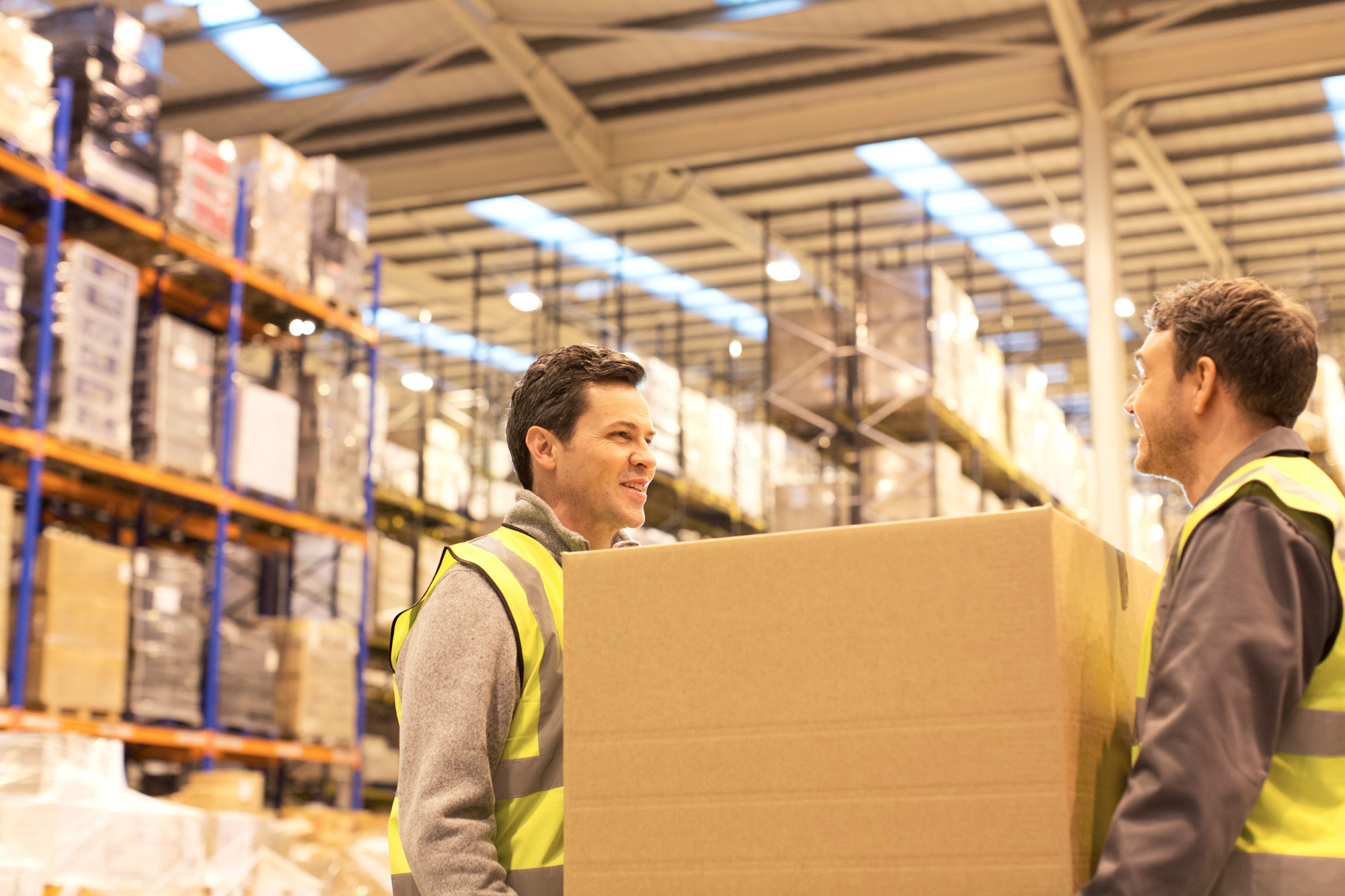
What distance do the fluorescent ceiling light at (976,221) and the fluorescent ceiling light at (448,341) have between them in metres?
6.44

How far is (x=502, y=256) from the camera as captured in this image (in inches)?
675

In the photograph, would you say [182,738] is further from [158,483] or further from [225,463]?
[225,463]

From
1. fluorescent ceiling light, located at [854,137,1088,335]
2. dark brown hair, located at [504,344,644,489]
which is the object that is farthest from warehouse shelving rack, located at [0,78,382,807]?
fluorescent ceiling light, located at [854,137,1088,335]

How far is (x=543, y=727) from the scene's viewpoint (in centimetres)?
241

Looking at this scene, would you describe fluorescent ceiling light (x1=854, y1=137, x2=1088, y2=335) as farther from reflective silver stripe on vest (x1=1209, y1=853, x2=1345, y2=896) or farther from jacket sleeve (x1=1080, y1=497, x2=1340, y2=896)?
reflective silver stripe on vest (x1=1209, y1=853, x2=1345, y2=896)

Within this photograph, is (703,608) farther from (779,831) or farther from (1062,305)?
(1062,305)

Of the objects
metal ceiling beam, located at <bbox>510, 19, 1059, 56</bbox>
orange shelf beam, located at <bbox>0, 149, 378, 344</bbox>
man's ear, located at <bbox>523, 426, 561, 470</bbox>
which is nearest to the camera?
man's ear, located at <bbox>523, 426, 561, 470</bbox>

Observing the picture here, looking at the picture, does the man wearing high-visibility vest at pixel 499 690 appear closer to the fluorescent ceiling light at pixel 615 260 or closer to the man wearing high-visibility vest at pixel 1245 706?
the man wearing high-visibility vest at pixel 1245 706

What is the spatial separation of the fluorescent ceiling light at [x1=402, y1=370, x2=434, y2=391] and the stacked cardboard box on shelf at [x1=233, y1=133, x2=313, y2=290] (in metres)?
9.84

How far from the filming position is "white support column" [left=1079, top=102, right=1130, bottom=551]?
35.2 ft

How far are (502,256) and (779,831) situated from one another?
15.6 metres

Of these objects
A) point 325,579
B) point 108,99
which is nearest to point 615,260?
point 325,579

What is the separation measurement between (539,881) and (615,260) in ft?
49.5

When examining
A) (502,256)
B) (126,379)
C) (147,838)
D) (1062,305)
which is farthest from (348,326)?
(1062,305)
